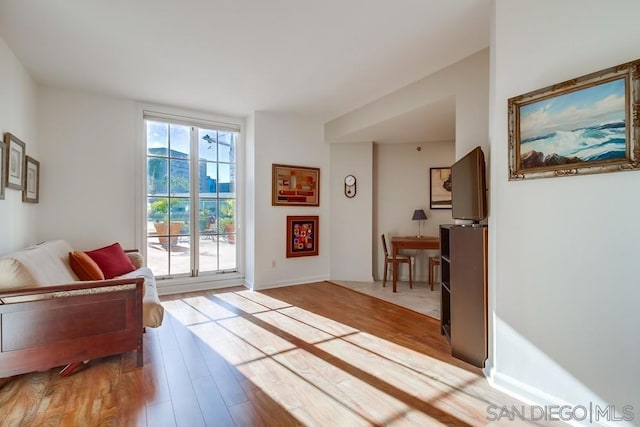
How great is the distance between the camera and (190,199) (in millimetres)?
4633

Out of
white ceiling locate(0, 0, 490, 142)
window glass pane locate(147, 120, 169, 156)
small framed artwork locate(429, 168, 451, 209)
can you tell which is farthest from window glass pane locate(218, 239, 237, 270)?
small framed artwork locate(429, 168, 451, 209)

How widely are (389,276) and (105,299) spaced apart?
14.0 feet

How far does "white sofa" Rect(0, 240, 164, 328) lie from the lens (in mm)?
2031

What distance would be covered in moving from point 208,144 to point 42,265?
291 cm

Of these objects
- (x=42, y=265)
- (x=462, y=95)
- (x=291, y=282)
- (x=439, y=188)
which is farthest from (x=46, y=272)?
(x=439, y=188)

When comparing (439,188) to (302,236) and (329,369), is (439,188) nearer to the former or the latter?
(302,236)

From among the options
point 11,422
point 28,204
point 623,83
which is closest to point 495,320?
point 623,83

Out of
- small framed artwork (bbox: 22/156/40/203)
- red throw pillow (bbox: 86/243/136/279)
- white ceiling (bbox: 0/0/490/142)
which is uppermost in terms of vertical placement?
white ceiling (bbox: 0/0/490/142)

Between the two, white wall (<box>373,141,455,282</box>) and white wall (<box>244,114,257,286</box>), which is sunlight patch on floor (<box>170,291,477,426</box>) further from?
white wall (<box>373,141,455,282</box>)

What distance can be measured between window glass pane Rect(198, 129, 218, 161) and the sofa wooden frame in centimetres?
282

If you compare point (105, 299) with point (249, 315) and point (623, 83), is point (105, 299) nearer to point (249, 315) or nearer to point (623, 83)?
point (249, 315)

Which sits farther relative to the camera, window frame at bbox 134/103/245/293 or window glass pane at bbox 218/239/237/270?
window glass pane at bbox 218/239/237/270

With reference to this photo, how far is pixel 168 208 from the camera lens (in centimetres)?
448

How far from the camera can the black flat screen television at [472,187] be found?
2223mm
